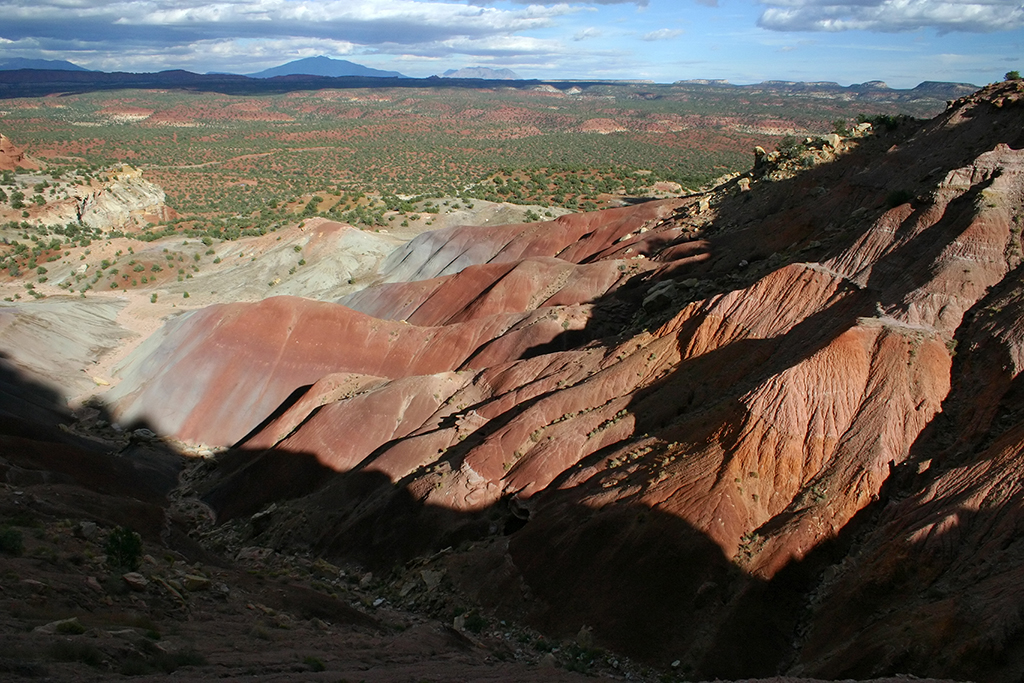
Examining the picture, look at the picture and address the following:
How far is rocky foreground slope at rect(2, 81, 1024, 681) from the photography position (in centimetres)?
1253

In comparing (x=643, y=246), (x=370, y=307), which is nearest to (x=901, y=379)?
(x=643, y=246)

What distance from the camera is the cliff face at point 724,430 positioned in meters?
12.5

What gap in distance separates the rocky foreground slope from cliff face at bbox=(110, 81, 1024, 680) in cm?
6

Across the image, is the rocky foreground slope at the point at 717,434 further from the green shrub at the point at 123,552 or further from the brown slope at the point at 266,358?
the green shrub at the point at 123,552

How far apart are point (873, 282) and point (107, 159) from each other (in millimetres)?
104617

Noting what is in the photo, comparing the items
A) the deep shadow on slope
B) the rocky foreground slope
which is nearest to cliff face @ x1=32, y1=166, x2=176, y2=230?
the deep shadow on slope

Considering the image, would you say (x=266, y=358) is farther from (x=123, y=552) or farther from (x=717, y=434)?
(x=717, y=434)

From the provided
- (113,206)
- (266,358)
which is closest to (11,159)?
(113,206)

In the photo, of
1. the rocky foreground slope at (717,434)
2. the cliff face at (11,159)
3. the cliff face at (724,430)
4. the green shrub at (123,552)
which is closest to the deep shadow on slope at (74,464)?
the rocky foreground slope at (717,434)

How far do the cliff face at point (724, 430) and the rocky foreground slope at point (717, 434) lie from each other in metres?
0.06

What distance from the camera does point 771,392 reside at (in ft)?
52.1

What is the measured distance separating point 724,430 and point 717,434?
0.16 meters

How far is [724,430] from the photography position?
15.9 m

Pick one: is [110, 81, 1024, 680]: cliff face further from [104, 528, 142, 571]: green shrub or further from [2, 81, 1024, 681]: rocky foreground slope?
[104, 528, 142, 571]: green shrub
